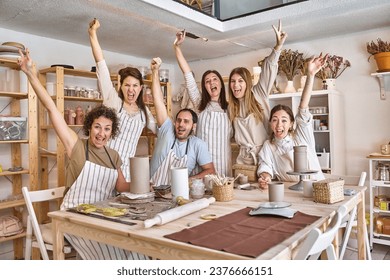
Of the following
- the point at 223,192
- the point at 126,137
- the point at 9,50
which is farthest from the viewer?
the point at 9,50

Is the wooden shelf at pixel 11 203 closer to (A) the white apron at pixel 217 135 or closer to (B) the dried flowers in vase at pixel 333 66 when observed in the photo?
(A) the white apron at pixel 217 135

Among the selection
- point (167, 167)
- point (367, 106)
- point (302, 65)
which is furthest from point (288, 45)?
point (167, 167)

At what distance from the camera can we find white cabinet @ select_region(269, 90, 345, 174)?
9.87ft

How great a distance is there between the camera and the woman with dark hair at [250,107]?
2014 millimetres

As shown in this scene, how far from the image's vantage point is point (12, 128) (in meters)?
2.62

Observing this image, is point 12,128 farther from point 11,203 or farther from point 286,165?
point 286,165

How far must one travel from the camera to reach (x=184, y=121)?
1997 mm

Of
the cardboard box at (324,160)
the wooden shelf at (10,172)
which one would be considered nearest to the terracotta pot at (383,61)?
the cardboard box at (324,160)

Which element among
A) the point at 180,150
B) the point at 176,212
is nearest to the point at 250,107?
the point at 180,150

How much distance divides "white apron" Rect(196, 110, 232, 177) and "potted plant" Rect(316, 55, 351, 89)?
1387 millimetres

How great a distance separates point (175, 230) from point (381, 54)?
8.30ft

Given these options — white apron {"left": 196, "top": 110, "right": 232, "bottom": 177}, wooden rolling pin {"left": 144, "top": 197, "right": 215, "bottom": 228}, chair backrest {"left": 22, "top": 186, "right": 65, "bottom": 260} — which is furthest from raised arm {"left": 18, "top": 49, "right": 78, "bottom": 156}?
white apron {"left": 196, "top": 110, "right": 232, "bottom": 177}
